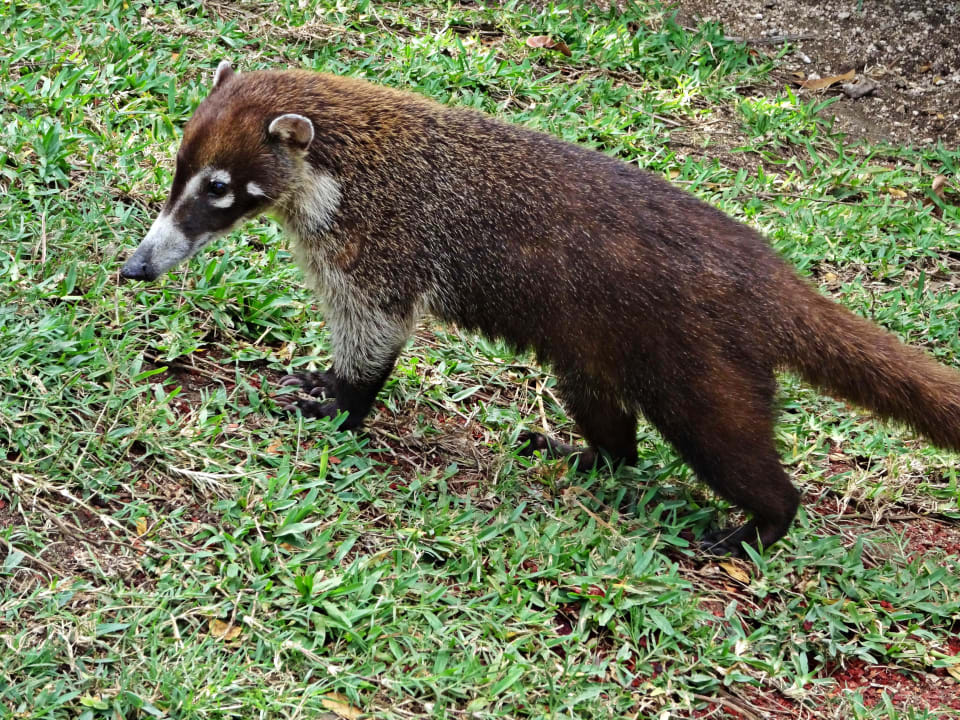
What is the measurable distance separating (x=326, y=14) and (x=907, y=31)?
440 centimetres

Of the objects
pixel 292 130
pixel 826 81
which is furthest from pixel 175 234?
pixel 826 81

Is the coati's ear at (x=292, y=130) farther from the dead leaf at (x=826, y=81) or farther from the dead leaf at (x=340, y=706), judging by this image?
the dead leaf at (x=826, y=81)

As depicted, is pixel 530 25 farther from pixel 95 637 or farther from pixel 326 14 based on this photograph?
pixel 95 637

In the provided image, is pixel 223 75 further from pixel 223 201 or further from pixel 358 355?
pixel 358 355

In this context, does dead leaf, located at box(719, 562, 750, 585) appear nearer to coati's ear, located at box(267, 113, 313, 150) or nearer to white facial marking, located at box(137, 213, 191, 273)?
coati's ear, located at box(267, 113, 313, 150)

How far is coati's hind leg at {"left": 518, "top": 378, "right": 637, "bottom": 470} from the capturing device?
4.88 m

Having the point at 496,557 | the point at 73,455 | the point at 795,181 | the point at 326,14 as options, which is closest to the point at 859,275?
the point at 795,181

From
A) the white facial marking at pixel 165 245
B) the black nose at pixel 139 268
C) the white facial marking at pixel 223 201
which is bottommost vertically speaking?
the black nose at pixel 139 268

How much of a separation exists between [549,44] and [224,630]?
17.4ft

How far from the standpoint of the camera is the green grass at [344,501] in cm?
365

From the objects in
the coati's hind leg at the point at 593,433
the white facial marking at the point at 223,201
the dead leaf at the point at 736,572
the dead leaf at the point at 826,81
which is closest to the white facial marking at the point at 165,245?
the white facial marking at the point at 223,201

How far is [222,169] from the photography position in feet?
14.8

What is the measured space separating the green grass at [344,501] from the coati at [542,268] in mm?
419

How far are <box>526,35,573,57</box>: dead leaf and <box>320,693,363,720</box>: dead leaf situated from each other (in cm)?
535
